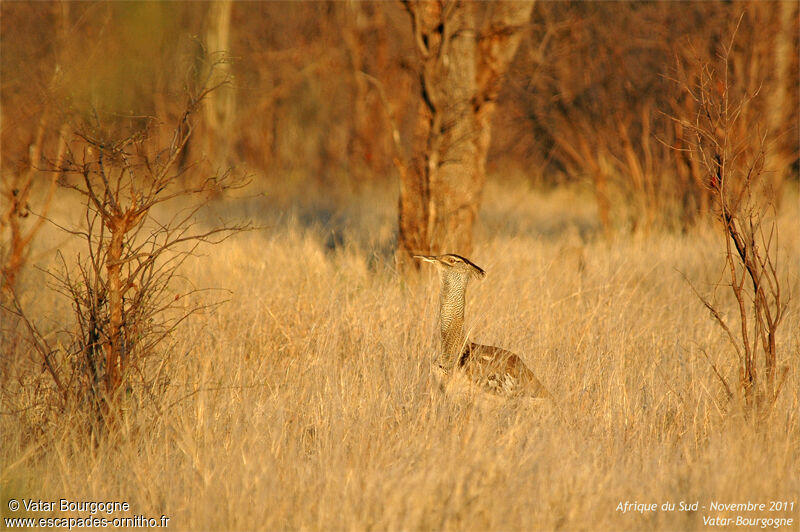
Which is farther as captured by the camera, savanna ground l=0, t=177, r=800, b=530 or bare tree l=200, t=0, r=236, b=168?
bare tree l=200, t=0, r=236, b=168

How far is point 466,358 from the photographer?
388 cm

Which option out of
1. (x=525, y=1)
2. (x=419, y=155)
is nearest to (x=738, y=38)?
(x=525, y=1)

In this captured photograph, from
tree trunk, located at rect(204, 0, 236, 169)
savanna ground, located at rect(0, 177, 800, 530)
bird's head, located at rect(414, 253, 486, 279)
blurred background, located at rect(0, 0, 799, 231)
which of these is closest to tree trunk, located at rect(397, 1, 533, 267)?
blurred background, located at rect(0, 0, 799, 231)

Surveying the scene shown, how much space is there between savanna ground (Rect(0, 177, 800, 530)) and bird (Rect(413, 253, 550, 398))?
11cm

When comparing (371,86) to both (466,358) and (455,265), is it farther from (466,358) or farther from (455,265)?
(466,358)

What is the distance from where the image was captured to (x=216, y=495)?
292cm

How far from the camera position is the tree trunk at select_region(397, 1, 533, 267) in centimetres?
A: 664

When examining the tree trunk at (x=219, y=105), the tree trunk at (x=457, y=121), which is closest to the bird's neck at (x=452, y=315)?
the tree trunk at (x=457, y=121)

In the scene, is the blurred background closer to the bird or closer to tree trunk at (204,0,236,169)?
tree trunk at (204,0,236,169)

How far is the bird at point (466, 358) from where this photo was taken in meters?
3.72

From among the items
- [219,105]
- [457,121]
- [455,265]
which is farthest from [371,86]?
[455,265]

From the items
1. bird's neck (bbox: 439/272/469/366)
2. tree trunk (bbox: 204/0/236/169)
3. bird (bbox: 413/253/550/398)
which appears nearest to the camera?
bird (bbox: 413/253/550/398)

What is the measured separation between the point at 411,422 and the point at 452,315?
0.58 m

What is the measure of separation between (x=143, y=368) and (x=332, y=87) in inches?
542
